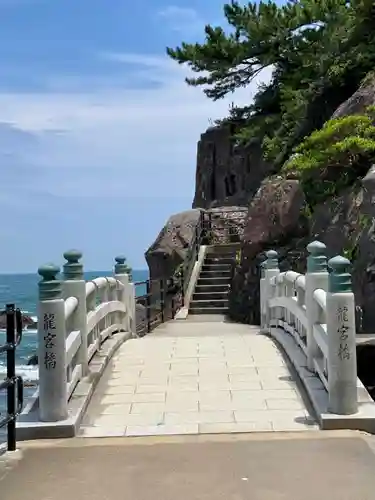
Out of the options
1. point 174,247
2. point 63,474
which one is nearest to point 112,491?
point 63,474

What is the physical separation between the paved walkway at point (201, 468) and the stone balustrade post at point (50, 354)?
1.04 ft

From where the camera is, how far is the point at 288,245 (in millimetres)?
17438

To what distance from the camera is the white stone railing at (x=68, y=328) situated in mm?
5836

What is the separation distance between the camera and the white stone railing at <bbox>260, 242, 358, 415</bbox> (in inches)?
227

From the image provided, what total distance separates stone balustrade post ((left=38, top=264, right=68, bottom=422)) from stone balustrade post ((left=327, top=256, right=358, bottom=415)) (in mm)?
2351

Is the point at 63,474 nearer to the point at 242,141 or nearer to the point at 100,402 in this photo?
the point at 100,402

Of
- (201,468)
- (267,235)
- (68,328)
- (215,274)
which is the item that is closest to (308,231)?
(267,235)

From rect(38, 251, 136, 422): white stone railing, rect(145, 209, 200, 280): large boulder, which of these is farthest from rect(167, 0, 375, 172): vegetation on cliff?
rect(38, 251, 136, 422): white stone railing

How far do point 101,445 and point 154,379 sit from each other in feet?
7.15

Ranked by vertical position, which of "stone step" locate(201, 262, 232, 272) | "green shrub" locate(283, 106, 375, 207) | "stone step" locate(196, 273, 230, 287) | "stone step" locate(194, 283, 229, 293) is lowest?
"stone step" locate(194, 283, 229, 293)

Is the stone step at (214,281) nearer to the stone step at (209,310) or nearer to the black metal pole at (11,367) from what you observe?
the stone step at (209,310)

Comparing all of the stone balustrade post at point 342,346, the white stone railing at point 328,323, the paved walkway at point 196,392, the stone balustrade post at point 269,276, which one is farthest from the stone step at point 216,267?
the stone balustrade post at point 342,346

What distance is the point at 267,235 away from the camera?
18016 millimetres

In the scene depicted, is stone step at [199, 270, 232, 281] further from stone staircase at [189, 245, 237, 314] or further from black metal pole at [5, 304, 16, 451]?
black metal pole at [5, 304, 16, 451]
